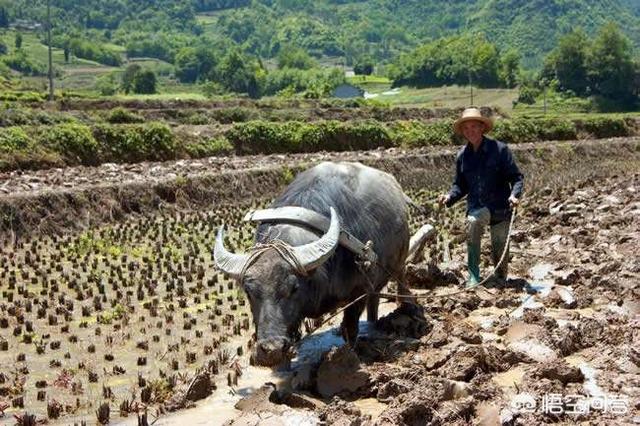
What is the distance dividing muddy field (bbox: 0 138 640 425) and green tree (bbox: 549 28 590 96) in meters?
59.7

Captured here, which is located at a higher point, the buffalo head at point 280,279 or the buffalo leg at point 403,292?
the buffalo head at point 280,279

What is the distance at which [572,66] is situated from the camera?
69.6 m

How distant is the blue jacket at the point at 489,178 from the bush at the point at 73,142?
1451 cm

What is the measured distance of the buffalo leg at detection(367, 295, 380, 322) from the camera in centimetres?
733

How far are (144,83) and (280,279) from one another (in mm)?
73012

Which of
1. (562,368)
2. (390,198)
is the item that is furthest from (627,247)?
(562,368)

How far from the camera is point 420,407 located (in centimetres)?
495

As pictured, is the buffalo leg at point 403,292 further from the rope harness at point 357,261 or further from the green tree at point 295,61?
the green tree at point 295,61

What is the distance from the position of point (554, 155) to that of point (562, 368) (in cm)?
2532

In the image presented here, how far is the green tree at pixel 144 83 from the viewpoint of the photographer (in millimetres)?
74938

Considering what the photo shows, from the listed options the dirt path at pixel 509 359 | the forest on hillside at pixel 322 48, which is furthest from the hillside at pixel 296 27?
the dirt path at pixel 509 359

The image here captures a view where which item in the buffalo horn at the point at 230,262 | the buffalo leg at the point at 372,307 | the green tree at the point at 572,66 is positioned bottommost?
the buffalo leg at the point at 372,307

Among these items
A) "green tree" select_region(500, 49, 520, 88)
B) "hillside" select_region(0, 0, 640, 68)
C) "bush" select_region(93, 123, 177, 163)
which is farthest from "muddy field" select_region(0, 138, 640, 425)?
"hillside" select_region(0, 0, 640, 68)

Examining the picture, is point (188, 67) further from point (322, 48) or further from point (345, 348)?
point (345, 348)
